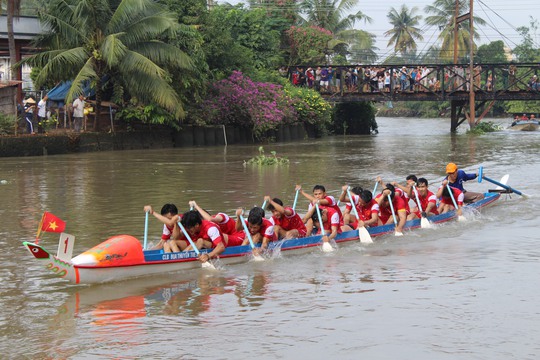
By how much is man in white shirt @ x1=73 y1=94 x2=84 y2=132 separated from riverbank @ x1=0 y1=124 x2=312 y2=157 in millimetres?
511

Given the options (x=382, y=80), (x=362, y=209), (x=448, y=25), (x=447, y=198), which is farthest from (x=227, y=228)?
(x=448, y=25)

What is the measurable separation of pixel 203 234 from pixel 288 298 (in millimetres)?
1791

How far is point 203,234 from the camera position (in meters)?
10.6

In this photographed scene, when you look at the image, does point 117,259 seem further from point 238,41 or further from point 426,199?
point 238,41

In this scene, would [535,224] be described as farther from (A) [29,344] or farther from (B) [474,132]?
(B) [474,132]

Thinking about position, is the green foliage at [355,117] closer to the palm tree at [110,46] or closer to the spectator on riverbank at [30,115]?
the palm tree at [110,46]

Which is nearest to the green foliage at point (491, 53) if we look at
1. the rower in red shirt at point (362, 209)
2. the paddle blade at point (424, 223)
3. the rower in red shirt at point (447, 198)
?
the rower in red shirt at point (447, 198)

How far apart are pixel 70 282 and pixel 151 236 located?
3081 mm

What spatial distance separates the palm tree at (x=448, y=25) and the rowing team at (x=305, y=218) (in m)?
47.8

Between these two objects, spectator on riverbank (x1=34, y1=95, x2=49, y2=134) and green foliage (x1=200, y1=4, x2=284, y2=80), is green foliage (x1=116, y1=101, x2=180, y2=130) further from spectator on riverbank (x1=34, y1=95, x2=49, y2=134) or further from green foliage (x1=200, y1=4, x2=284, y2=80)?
green foliage (x1=200, y1=4, x2=284, y2=80)

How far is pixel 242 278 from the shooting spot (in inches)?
403

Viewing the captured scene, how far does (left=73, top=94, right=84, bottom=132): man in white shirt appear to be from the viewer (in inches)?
1130

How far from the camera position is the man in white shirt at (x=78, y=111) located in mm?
28703

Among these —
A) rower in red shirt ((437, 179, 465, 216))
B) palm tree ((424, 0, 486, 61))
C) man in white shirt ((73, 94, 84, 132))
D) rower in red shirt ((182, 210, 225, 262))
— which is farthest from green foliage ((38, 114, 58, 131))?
palm tree ((424, 0, 486, 61))
